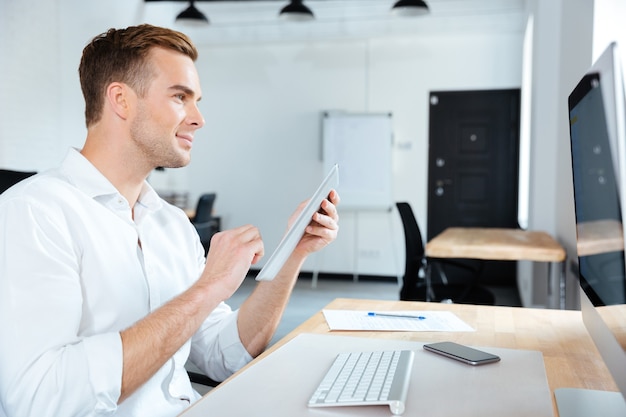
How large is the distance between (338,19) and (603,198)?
5837mm

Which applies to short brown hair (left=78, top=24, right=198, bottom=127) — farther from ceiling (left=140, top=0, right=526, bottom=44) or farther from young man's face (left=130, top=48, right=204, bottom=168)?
ceiling (left=140, top=0, right=526, bottom=44)

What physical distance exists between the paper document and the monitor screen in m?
0.45

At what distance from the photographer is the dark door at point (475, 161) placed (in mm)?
5848

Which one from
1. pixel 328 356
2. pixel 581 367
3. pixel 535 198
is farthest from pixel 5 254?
pixel 535 198

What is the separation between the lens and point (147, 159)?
1271 millimetres

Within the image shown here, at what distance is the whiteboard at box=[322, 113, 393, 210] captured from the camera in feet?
19.5

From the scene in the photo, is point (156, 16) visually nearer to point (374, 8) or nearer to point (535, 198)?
point (374, 8)

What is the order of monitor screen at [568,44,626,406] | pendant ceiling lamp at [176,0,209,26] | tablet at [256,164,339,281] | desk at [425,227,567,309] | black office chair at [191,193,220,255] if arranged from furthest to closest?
1. pendant ceiling lamp at [176,0,209,26]
2. black office chair at [191,193,220,255]
3. desk at [425,227,567,309]
4. tablet at [256,164,339,281]
5. monitor screen at [568,44,626,406]

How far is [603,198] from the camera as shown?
677 mm

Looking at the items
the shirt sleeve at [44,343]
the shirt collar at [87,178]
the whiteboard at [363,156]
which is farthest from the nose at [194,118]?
the whiteboard at [363,156]

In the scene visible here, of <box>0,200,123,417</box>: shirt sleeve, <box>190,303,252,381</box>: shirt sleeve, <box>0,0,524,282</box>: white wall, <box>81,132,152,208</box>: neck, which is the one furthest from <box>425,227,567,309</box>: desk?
<box>0,0,524,282</box>: white wall

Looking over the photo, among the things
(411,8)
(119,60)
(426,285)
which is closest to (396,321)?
(119,60)

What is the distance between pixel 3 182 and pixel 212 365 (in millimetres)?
699

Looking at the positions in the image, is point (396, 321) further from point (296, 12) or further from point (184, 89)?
point (296, 12)
